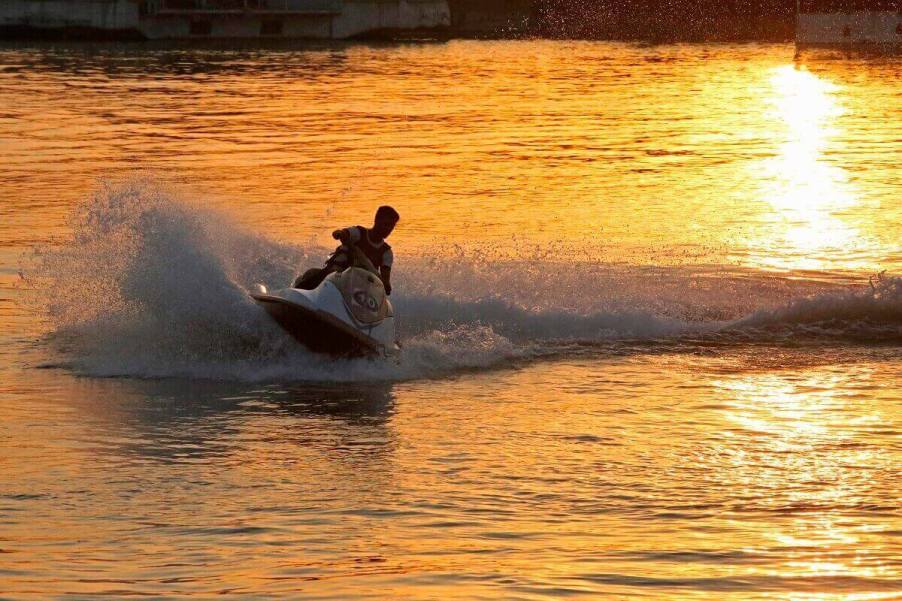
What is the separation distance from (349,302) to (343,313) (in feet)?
0.43

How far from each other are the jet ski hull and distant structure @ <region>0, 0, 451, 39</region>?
218 feet

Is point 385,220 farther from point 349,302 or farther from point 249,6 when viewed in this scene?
point 249,6

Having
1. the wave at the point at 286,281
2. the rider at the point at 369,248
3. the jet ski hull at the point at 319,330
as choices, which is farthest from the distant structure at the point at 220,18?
the jet ski hull at the point at 319,330

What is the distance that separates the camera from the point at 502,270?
19.5 metres

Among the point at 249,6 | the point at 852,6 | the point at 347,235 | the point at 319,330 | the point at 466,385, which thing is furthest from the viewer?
the point at 249,6

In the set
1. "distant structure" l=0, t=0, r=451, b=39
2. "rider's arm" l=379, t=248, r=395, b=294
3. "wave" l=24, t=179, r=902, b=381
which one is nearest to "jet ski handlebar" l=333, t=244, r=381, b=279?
"rider's arm" l=379, t=248, r=395, b=294

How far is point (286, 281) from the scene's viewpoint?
18.3 metres

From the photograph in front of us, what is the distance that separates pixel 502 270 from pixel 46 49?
196ft

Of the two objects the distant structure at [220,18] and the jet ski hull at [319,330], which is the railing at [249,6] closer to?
the distant structure at [220,18]

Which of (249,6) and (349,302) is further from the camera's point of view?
(249,6)

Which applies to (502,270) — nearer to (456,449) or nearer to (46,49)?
(456,449)

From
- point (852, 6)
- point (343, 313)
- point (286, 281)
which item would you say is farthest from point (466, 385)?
point (852, 6)

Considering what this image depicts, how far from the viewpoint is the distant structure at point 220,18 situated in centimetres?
7744

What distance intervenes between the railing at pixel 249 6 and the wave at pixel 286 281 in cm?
6294
